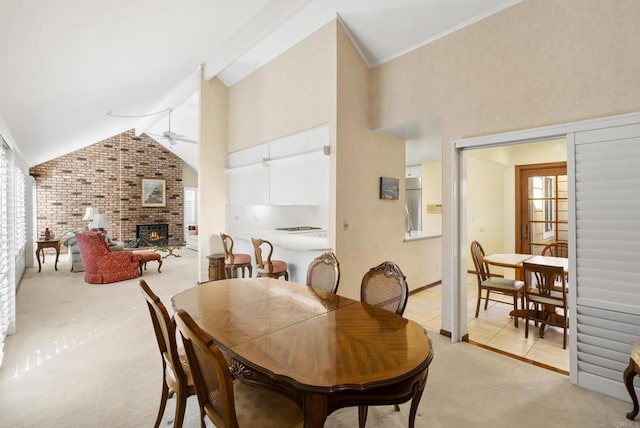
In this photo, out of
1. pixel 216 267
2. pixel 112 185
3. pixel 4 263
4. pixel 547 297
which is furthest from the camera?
pixel 112 185

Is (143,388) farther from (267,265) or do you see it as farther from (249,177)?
(249,177)

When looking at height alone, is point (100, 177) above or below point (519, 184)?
above

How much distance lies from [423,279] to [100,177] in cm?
987

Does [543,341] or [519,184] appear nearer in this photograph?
[543,341]

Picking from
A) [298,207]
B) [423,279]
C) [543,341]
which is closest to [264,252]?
[298,207]

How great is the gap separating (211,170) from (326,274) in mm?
3854

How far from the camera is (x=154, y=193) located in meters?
10.2

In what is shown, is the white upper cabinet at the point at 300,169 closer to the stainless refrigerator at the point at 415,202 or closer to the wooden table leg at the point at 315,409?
the stainless refrigerator at the point at 415,202

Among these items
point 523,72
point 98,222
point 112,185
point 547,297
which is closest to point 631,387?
point 547,297

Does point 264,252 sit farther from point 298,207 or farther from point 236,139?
point 236,139

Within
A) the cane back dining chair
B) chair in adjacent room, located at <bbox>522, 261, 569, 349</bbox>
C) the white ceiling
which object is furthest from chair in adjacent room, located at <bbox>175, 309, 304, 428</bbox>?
chair in adjacent room, located at <bbox>522, 261, 569, 349</bbox>

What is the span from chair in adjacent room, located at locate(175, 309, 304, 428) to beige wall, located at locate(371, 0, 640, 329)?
233 centimetres

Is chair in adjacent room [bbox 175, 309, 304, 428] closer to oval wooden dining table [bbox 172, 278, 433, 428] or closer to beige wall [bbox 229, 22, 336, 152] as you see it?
oval wooden dining table [bbox 172, 278, 433, 428]

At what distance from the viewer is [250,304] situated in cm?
198
